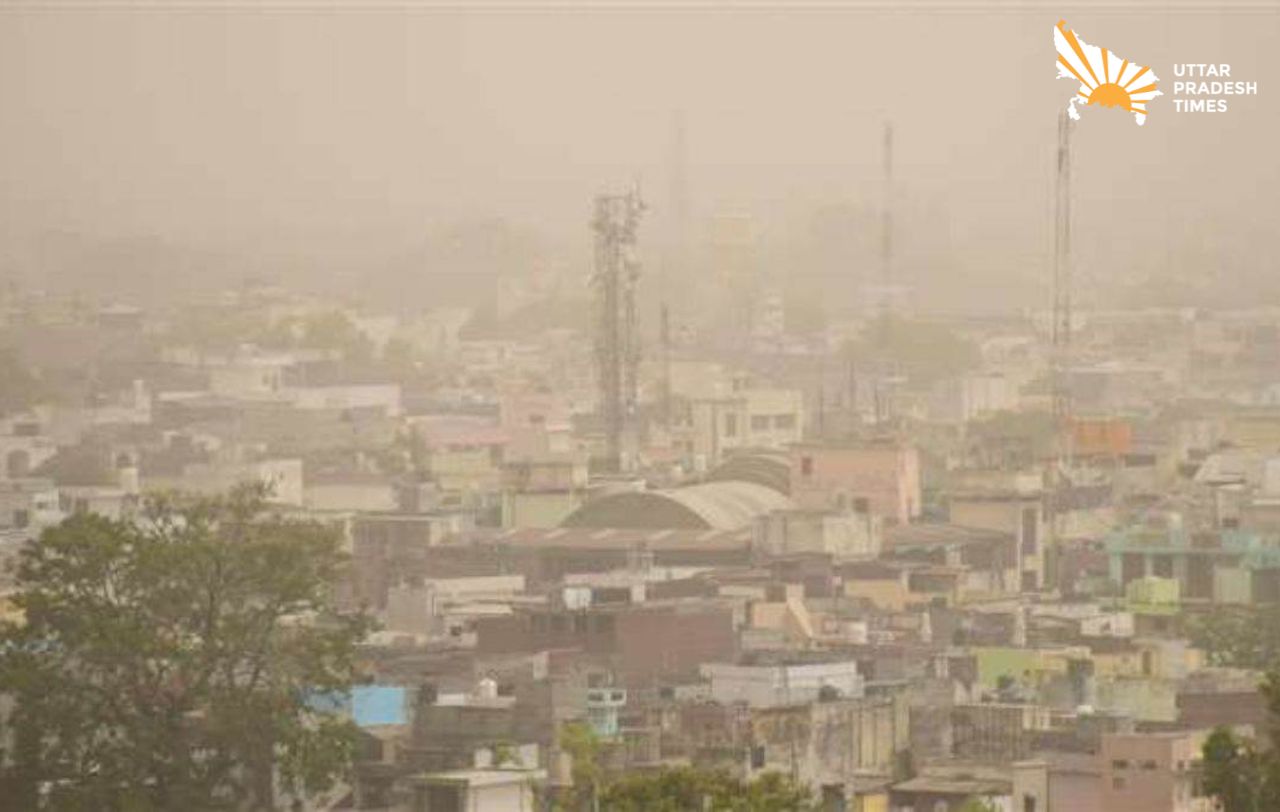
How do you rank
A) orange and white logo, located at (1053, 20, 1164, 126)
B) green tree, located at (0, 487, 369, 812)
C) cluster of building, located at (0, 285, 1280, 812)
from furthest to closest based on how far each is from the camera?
orange and white logo, located at (1053, 20, 1164, 126), cluster of building, located at (0, 285, 1280, 812), green tree, located at (0, 487, 369, 812)

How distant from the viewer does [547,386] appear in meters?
39.5

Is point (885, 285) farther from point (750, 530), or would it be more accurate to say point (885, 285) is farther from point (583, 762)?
point (583, 762)

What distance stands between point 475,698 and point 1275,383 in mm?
25179

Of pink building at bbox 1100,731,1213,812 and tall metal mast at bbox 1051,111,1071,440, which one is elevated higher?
tall metal mast at bbox 1051,111,1071,440

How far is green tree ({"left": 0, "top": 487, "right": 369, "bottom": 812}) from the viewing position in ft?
47.4

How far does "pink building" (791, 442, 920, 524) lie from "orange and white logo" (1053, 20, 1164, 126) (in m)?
11.3

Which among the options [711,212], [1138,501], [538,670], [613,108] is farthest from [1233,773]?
[613,108]

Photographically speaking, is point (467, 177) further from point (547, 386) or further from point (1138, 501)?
point (1138, 501)

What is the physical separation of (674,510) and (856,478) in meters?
1.52

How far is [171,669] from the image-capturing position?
15.1 meters

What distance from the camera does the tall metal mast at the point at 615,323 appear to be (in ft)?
105

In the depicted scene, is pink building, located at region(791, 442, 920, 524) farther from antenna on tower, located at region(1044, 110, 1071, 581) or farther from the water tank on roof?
the water tank on roof

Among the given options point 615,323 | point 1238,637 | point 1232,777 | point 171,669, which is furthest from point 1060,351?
point 1232,777

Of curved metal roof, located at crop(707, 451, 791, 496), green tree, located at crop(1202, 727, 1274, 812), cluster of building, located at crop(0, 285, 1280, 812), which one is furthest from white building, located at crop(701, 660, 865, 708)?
curved metal roof, located at crop(707, 451, 791, 496)
